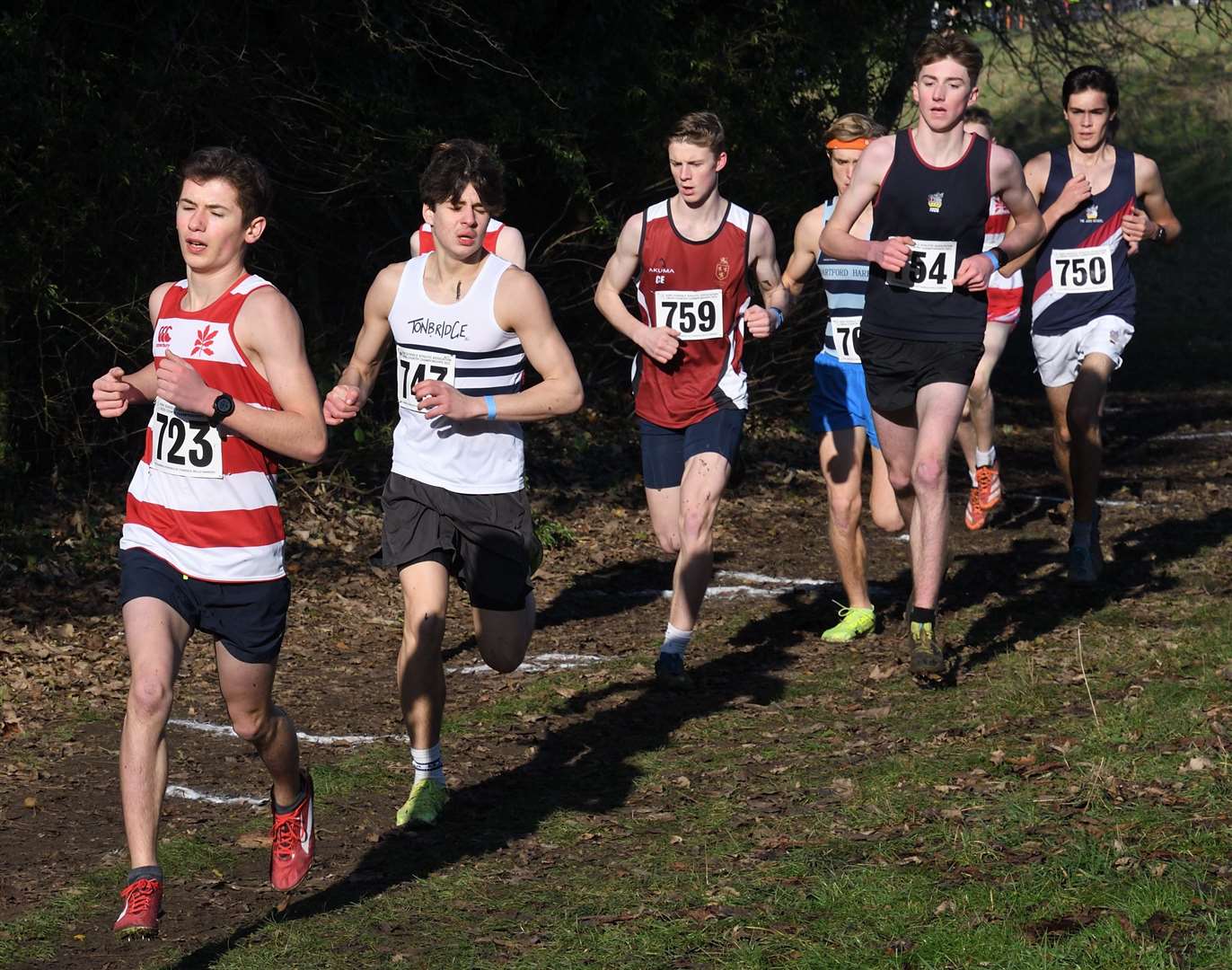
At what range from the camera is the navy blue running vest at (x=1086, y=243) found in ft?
29.6

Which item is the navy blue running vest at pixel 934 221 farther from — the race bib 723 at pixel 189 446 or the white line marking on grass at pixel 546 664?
the race bib 723 at pixel 189 446

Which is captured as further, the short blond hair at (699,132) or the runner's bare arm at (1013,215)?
the short blond hair at (699,132)

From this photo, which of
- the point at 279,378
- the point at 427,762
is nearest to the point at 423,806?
Answer: the point at 427,762

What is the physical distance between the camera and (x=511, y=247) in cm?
743

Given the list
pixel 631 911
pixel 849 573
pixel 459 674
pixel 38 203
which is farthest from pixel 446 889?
pixel 38 203

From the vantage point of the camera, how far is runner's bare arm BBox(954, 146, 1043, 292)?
6941mm

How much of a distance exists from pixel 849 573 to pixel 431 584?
3.25m

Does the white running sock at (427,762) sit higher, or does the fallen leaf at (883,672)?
the white running sock at (427,762)

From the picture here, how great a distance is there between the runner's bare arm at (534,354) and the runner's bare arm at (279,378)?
3.15ft

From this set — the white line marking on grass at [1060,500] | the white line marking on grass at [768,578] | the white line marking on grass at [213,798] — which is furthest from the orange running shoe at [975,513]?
the white line marking on grass at [213,798]

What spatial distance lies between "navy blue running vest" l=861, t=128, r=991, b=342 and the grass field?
1.54 metres

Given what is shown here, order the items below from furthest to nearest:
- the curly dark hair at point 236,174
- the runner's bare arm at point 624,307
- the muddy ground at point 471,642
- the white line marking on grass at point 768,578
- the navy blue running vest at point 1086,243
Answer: the white line marking on grass at point 768,578 → the navy blue running vest at point 1086,243 → the runner's bare arm at point 624,307 → the muddy ground at point 471,642 → the curly dark hair at point 236,174

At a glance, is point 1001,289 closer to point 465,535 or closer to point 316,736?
point 316,736

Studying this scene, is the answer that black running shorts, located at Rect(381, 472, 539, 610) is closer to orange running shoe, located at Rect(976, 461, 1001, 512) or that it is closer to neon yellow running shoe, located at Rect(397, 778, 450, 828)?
neon yellow running shoe, located at Rect(397, 778, 450, 828)
